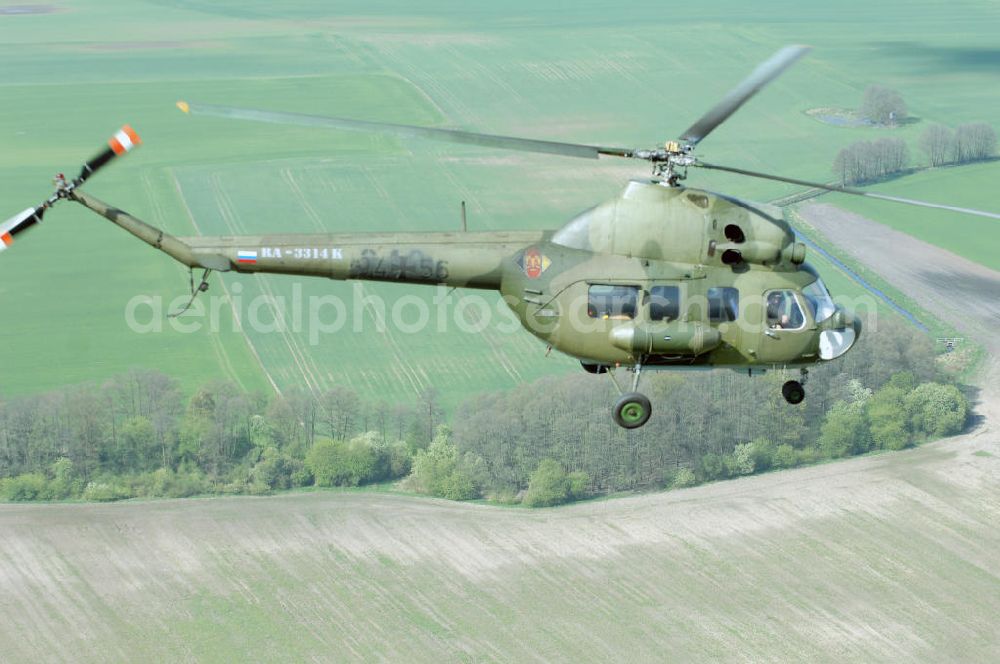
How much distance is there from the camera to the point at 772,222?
27.1m

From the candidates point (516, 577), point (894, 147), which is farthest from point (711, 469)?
point (894, 147)

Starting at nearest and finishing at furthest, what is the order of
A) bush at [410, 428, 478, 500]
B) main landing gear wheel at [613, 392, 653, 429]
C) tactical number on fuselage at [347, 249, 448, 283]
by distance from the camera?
main landing gear wheel at [613, 392, 653, 429] < tactical number on fuselage at [347, 249, 448, 283] < bush at [410, 428, 478, 500]

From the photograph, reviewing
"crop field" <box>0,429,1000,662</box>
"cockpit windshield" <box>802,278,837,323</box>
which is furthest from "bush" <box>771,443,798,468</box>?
"cockpit windshield" <box>802,278,837,323</box>

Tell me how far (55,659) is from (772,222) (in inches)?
1441

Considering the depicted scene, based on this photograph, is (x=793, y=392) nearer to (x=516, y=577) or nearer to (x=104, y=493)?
(x=516, y=577)

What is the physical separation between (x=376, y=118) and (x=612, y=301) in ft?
299

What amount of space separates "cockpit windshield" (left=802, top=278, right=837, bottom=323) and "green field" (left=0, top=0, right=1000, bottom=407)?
48762mm

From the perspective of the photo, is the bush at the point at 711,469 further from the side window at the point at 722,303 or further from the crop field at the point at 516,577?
the side window at the point at 722,303

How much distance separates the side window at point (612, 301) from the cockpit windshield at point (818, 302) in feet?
11.2

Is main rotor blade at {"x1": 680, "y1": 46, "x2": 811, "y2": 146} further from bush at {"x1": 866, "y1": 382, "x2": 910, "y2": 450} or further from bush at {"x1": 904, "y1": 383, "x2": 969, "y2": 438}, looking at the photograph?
bush at {"x1": 904, "y1": 383, "x2": 969, "y2": 438}

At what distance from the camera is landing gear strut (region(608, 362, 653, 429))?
88.7 ft

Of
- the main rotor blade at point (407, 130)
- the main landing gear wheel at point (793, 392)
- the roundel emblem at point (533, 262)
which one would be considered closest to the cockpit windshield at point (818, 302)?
the main landing gear wheel at point (793, 392)

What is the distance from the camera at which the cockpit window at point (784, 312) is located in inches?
1073

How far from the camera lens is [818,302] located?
2747 centimetres
